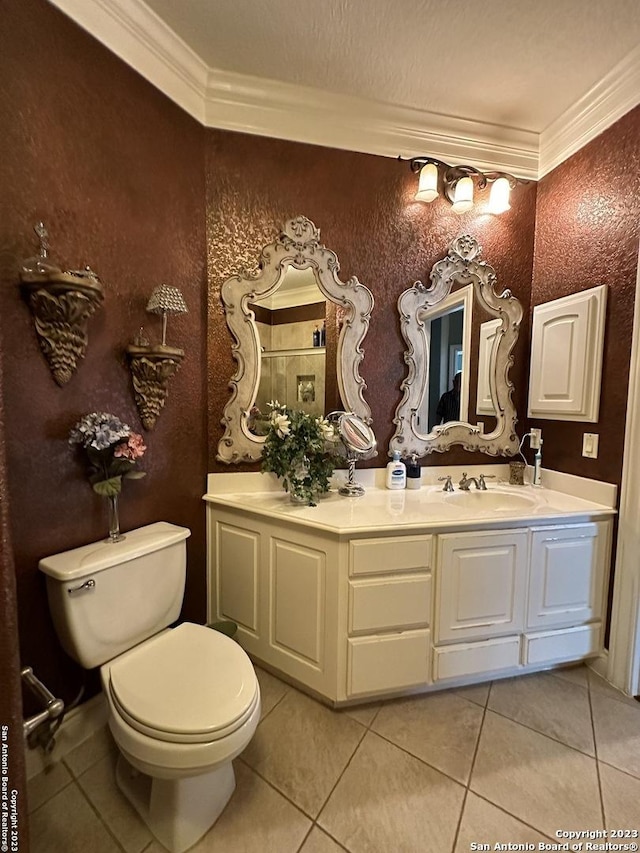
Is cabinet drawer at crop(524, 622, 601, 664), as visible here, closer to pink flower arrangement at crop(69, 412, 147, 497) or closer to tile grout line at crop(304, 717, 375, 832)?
tile grout line at crop(304, 717, 375, 832)

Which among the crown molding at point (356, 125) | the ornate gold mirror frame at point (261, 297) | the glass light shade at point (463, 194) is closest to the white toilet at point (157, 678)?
the ornate gold mirror frame at point (261, 297)

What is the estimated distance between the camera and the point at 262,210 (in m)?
1.88

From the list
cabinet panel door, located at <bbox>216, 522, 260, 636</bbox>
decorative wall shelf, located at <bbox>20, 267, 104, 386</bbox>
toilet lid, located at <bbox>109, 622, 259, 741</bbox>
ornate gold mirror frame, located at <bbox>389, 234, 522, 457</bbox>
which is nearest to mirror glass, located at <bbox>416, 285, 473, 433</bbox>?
ornate gold mirror frame, located at <bbox>389, 234, 522, 457</bbox>

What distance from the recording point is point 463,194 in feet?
6.48

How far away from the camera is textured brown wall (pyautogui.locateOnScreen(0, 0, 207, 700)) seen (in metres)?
1.19

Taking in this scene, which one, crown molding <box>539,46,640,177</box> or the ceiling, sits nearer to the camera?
the ceiling

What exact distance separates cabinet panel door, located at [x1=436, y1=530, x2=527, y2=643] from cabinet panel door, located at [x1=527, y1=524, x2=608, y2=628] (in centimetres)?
7

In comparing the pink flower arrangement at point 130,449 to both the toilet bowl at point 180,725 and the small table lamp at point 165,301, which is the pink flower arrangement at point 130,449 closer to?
the small table lamp at point 165,301

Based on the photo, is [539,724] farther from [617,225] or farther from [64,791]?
[617,225]

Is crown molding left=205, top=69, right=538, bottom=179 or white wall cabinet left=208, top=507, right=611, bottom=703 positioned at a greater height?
crown molding left=205, top=69, right=538, bottom=179

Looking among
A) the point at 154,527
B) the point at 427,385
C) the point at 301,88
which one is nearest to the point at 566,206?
the point at 427,385

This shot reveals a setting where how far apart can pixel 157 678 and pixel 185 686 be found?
0.10 metres

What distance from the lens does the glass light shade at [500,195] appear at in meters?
2.00

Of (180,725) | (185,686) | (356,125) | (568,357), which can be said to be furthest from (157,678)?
(356,125)
